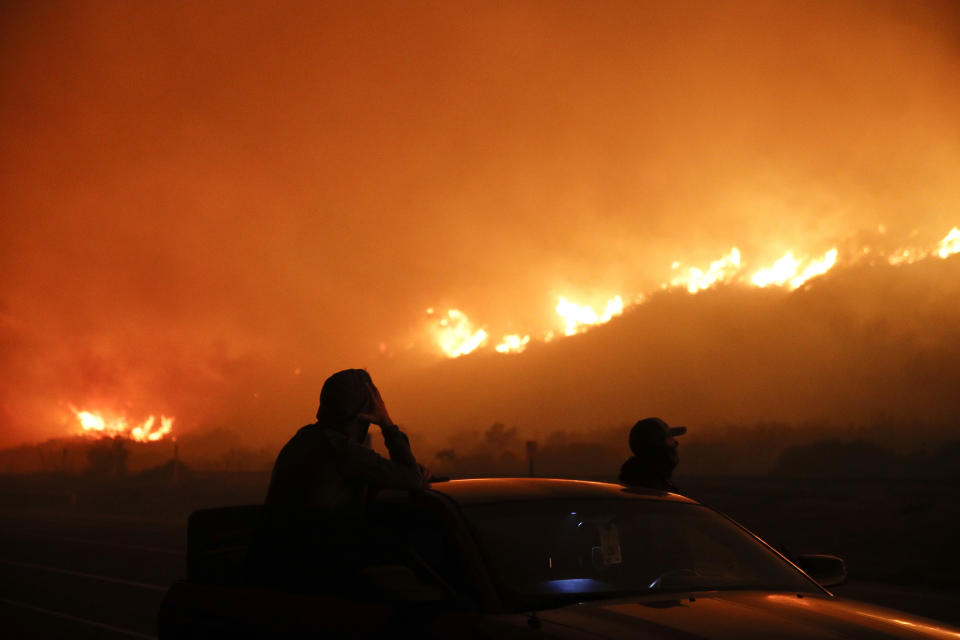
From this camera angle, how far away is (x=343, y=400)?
19.1 feet

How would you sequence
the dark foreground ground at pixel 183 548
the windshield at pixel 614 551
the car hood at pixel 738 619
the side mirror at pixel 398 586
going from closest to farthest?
the car hood at pixel 738 619
the side mirror at pixel 398 586
the windshield at pixel 614 551
the dark foreground ground at pixel 183 548

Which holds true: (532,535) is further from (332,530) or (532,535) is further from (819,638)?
(819,638)

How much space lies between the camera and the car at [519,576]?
374cm

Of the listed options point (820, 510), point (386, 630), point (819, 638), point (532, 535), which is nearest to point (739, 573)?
point (532, 535)

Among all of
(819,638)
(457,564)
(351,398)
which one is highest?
(351,398)

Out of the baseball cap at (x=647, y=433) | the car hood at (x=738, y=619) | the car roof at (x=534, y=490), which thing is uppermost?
the baseball cap at (x=647, y=433)

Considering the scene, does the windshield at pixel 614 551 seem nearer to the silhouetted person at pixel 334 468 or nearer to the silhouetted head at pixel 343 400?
the silhouetted person at pixel 334 468

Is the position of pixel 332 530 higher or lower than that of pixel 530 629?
higher

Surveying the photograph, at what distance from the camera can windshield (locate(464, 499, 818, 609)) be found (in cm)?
416

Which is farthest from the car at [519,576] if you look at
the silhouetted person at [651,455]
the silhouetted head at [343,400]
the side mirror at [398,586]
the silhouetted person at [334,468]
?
the silhouetted person at [651,455]

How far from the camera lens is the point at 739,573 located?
465cm

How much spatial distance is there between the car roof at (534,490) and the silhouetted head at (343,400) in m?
0.92

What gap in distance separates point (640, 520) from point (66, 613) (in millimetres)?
13151

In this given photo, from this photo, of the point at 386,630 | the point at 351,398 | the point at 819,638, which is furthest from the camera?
the point at 351,398
